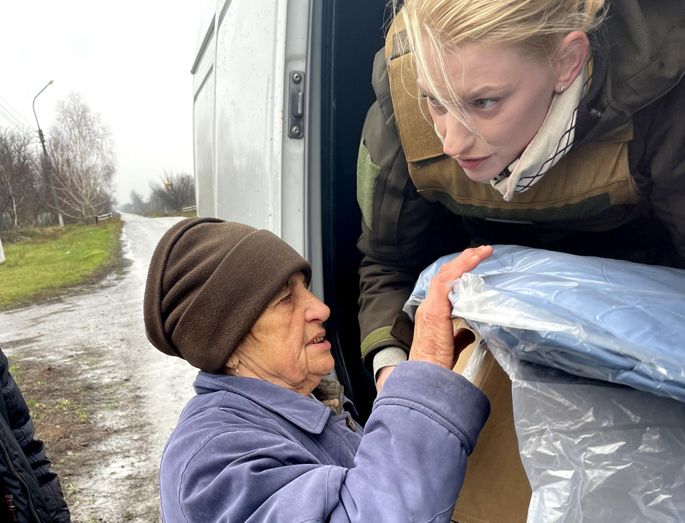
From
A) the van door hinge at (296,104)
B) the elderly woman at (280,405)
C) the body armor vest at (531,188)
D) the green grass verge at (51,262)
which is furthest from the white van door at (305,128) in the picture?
the green grass verge at (51,262)

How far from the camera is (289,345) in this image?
1374mm

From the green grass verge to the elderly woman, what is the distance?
38.3 feet

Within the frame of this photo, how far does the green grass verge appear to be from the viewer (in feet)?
43.1

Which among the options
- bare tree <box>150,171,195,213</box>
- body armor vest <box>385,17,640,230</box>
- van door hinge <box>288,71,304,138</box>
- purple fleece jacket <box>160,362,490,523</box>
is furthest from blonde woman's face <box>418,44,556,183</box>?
bare tree <box>150,171,195,213</box>

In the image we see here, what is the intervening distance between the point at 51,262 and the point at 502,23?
19.4 metres

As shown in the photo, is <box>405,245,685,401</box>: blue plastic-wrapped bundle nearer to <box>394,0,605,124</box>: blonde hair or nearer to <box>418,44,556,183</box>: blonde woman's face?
<box>418,44,556,183</box>: blonde woman's face

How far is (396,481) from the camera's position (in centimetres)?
93

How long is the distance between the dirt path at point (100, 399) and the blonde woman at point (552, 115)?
295 cm

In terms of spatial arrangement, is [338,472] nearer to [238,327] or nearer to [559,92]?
[238,327]

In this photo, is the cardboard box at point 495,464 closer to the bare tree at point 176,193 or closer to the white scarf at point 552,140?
the white scarf at point 552,140

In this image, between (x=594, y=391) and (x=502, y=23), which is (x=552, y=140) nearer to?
(x=502, y=23)

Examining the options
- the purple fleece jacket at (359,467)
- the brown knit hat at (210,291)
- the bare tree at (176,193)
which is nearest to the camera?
the purple fleece jacket at (359,467)

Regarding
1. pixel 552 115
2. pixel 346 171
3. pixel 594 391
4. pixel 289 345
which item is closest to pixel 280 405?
pixel 289 345

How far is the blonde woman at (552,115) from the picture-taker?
973 millimetres
